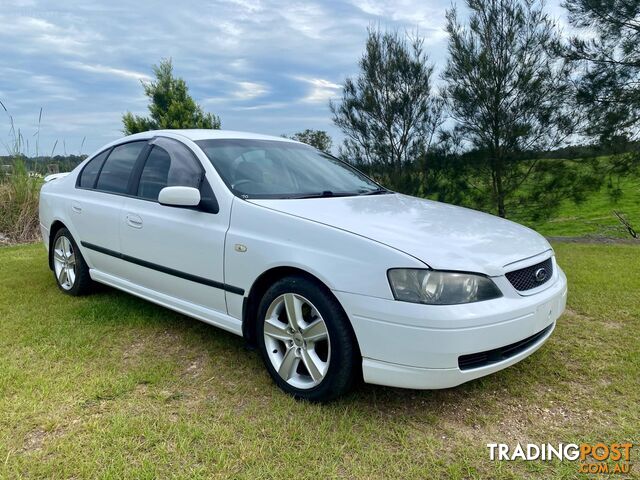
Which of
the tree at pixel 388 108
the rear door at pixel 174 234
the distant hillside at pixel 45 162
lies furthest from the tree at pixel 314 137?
the rear door at pixel 174 234

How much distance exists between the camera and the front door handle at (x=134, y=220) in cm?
339

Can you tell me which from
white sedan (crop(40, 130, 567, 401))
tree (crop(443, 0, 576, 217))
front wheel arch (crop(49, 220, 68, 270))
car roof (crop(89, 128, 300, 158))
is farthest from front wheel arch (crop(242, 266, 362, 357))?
tree (crop(443, 0, 576, 217))

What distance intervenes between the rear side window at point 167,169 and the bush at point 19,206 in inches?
239

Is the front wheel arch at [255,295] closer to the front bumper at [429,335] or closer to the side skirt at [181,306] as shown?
the side skirt at [181,306]

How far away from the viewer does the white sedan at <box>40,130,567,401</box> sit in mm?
2217

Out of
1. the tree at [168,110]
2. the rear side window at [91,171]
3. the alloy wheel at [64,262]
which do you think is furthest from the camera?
the tree at [168,110]

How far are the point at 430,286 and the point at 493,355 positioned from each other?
505 mm

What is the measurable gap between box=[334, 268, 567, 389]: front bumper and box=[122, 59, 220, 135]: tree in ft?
39.1

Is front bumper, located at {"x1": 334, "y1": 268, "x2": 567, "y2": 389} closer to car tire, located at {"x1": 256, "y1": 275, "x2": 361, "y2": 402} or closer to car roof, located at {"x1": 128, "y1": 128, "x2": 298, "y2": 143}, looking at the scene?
car tire, located at {"x1": 256, "y1": 275, "x2": 361, "y2": 402}

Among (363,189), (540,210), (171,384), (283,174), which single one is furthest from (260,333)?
(540,210)

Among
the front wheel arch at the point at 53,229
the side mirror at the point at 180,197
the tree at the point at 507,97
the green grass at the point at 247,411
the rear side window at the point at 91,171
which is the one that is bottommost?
the green grass at the point at 247,411

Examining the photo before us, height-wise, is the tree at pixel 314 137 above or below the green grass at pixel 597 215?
above

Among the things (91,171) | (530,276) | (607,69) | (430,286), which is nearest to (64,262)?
(91,171)

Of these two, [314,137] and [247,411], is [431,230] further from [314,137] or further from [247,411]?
[314,137]
